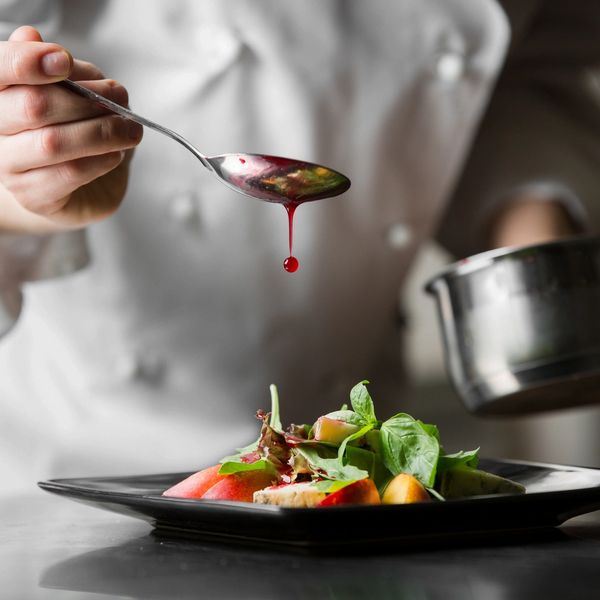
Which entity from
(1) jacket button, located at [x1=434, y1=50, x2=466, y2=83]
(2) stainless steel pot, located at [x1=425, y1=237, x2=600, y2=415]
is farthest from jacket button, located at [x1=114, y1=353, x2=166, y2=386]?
(1) jacket button, located at [x1=434, y1=50, x2=466, y2=83]

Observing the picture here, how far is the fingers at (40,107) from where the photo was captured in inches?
27.9

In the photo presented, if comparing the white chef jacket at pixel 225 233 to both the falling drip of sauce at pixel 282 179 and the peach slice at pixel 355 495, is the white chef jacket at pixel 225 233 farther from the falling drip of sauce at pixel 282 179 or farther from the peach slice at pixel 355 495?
the peach slice at pixel 355 495

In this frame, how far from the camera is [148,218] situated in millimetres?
1267

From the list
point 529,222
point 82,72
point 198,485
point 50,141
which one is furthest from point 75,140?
point 529,222

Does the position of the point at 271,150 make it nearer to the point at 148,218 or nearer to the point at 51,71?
the point at 148,218

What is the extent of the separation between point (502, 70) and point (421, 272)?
2.50ft

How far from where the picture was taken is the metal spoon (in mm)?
729

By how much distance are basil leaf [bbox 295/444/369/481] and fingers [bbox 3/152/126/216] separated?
0.33 meters

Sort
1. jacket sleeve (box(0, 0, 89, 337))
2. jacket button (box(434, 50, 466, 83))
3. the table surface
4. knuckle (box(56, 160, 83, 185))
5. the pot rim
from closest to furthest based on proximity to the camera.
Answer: the table surface < knuckle (box(56, 160, 83, 185)) < the pot rim < jacket sleeve (box(0, 0, 89, 337)) < jacket button (box(434, 50, 466, 83))

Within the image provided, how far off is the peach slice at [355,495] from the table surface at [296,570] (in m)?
→ 0.03

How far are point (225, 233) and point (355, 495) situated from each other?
792mm

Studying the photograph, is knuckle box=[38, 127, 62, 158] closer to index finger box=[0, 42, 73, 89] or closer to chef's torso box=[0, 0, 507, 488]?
index finger box=[0, 42, 73, 89]

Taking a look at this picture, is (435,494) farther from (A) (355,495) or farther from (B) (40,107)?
(B) (40,107)

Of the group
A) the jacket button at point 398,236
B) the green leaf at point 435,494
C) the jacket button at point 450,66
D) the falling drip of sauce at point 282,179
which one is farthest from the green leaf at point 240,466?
the jacket button at point 450,66
